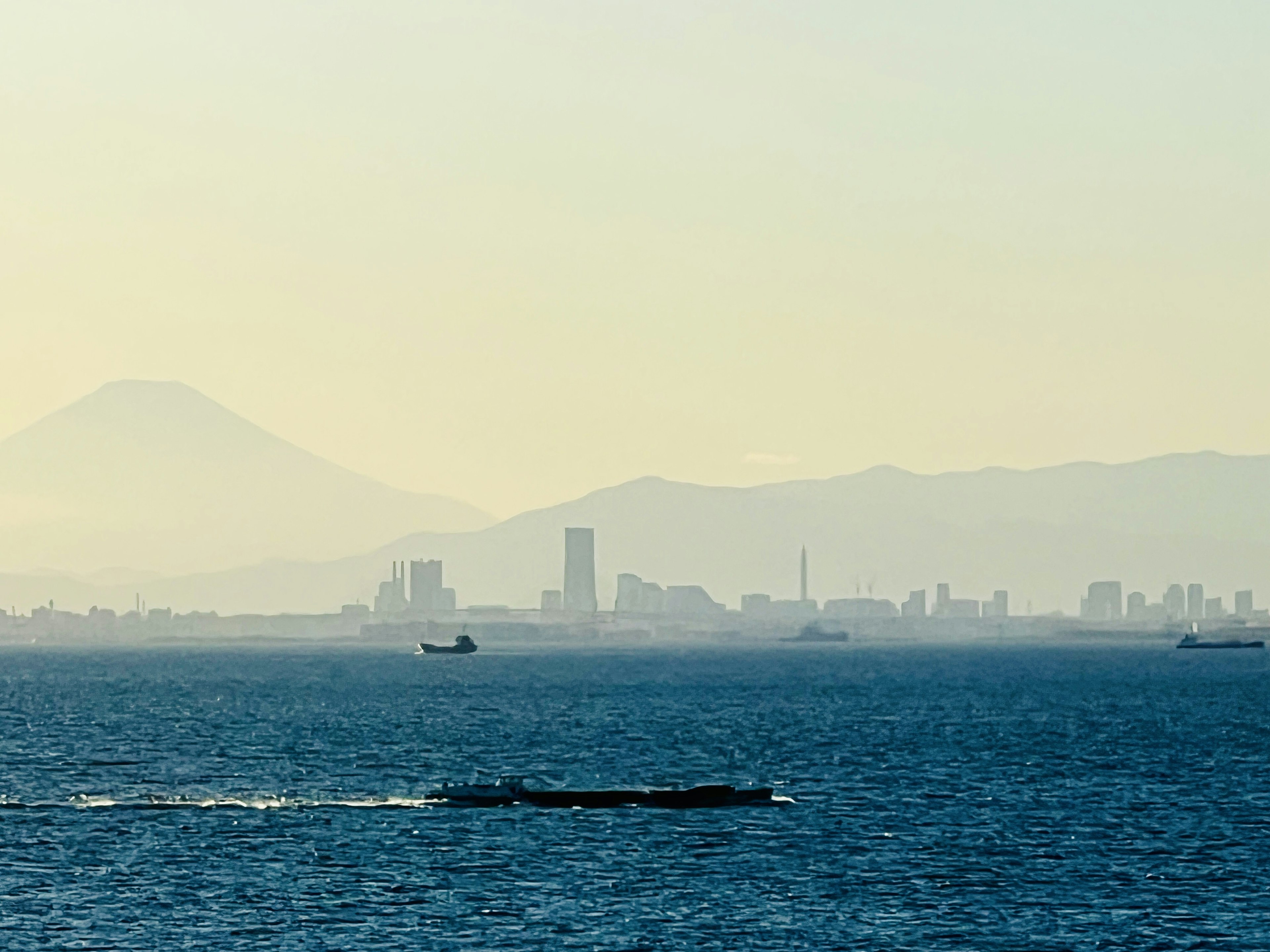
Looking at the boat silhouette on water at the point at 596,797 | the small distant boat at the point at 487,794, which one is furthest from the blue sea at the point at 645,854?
the boat silhouette on water at the point at 596,797

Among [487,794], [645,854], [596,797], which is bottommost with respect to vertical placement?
[645,854]

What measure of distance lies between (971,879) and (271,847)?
35.7 meters

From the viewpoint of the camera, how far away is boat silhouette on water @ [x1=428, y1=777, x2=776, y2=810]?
396ft

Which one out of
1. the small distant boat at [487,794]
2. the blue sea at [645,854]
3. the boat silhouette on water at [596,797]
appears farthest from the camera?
the boat silhouette on water at [596,797]

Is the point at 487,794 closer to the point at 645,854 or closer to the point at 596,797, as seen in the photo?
the point at 596,797

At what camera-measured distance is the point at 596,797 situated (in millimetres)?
122500

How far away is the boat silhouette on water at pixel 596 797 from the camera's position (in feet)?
396

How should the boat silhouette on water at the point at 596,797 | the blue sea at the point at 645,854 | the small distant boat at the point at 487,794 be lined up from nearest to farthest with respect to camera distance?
the blue sea at the point at 645,854
the small distant boat at the point at 487,794
the boat silhouette on water at the point at 596,797

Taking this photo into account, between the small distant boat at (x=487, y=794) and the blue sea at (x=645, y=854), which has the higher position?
the small distant boat at (x=487, y=794)

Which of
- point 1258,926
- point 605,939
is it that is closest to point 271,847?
point 605,939

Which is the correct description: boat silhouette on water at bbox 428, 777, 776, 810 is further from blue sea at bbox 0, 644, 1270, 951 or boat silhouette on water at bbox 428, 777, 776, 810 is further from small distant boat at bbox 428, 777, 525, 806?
blue sea at bbox 0, 644, 1270, 951

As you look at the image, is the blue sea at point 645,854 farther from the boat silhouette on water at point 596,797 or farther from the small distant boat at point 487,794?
the boat silhouette on water at point 596,797

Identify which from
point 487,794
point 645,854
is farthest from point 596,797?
point 645,854

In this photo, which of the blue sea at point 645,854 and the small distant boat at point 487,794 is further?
the small distant boat at point 487,794
